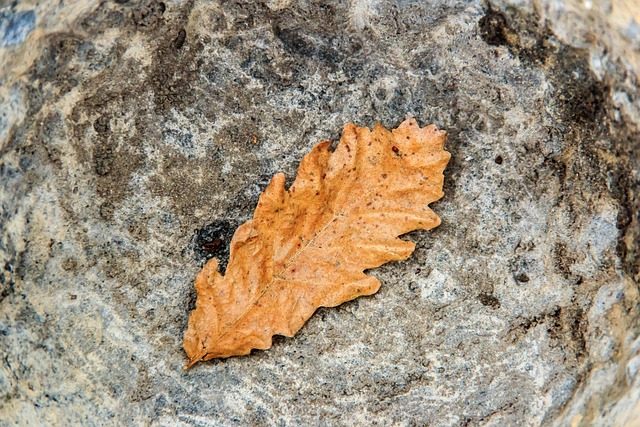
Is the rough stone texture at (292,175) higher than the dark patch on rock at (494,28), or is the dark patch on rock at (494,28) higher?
the dark patch on rock at (494,28)

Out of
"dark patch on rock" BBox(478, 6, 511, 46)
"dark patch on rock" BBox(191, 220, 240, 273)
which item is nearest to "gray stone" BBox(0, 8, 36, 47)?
"dark patch on rock" BBox(191, 220, 240, 273)

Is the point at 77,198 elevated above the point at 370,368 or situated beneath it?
elevated above

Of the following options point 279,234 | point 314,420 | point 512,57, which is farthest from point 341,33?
point 314,420

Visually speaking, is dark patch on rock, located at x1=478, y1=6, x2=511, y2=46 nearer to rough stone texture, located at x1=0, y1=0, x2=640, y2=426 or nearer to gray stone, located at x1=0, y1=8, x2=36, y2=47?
rough stone texture, located at x1=0, y1=0, x2=640, y2=426

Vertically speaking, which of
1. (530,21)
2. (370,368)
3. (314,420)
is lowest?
(314,420)

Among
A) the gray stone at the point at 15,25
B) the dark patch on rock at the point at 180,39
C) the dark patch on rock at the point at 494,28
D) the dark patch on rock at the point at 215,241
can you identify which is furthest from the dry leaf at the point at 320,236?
the gray stone at the point at 15,25

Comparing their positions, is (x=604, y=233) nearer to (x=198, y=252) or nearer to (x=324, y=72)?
(x=324, y=72)

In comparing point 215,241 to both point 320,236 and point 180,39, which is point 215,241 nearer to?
point 320,236

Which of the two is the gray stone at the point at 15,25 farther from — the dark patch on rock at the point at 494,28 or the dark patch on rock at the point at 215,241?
the dark patch on rock at the point at 494,28
